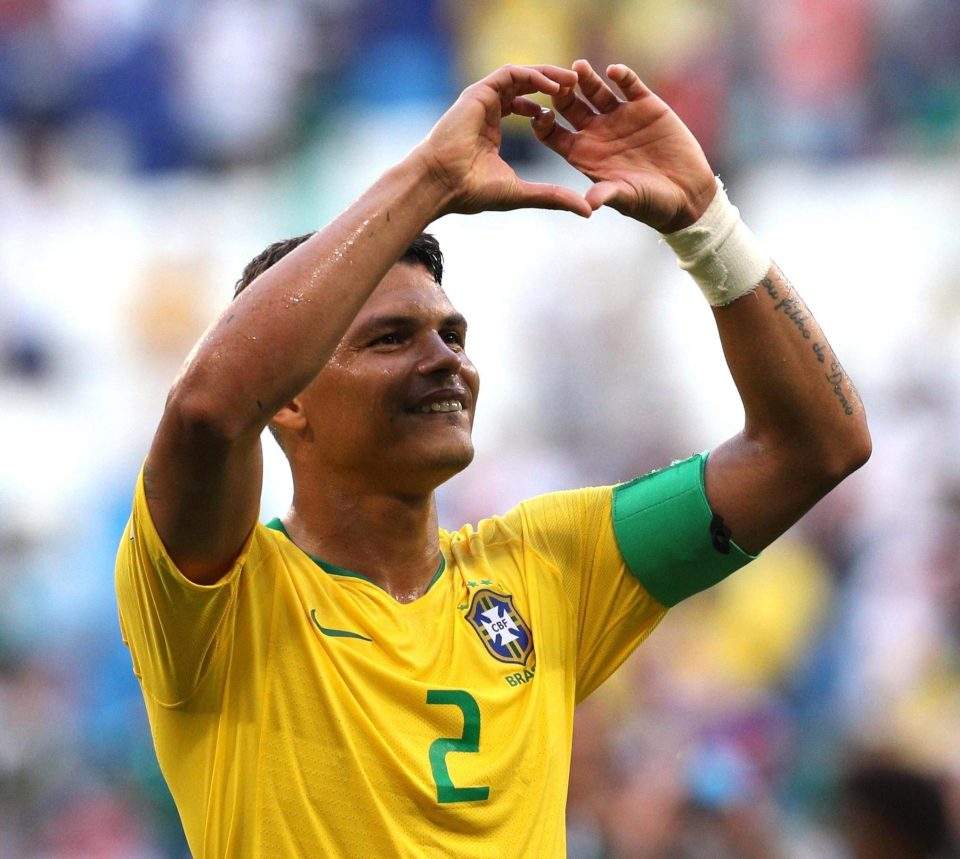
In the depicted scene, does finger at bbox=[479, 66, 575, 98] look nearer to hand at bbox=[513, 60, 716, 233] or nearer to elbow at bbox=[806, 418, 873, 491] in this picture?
hand at bbox=[513, 60, 716, 233]

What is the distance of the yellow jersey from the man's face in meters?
0.24

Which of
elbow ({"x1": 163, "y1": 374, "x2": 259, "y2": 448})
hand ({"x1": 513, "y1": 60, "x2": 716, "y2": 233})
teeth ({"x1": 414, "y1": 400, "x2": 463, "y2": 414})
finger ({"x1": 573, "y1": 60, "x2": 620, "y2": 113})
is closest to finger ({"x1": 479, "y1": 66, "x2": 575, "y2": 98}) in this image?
finger ({"x1": 573, "y1": 60, "x2": 620, "y2": 113})

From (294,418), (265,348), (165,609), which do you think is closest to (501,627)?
(294,418)

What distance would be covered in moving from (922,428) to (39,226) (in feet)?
18.7

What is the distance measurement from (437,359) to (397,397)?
11 centimetres

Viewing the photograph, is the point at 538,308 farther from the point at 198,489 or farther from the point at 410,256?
the point at 198,489

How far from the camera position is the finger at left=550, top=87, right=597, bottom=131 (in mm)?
2904

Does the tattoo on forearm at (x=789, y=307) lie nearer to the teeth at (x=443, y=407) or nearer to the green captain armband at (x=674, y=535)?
the green captain armband at (x=674, y=535)

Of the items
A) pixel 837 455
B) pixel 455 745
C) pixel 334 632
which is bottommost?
pixel 455 745

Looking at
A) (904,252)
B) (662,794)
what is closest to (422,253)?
(662,794)

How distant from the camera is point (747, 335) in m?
3.09

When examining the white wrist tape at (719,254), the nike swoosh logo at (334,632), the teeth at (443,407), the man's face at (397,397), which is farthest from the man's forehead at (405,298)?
the nike swoosh logo at (334,632)

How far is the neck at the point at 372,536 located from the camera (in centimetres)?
307

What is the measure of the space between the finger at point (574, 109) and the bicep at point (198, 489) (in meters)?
0.94
